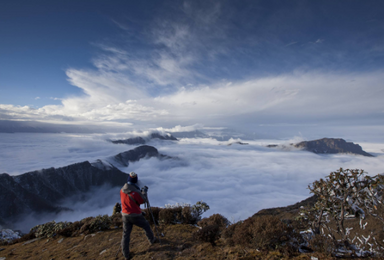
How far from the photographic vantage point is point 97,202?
6585 inches

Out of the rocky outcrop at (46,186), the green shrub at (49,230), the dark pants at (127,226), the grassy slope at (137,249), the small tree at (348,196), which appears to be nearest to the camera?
the small tree at (348,196)

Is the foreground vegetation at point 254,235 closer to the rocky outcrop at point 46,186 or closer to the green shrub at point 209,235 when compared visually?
the green shrub at point 209,235

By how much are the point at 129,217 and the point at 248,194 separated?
169m

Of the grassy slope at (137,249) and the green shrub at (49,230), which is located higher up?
the grassy slope at (137,249)

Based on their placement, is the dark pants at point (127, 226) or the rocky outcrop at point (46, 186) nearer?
the dark pants at point (127, 226)

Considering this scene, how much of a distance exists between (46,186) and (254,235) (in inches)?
8494

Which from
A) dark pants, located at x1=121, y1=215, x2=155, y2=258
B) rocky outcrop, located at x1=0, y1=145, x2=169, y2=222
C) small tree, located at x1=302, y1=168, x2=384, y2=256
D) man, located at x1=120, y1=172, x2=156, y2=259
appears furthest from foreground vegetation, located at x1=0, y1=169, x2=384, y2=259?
rocky outcrop, located at x1=0, y1=145, x2=169, y2=222

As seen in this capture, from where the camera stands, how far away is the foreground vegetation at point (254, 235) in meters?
4.32

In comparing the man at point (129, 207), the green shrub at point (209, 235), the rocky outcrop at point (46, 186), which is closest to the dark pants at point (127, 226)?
the man at point (129, 207)

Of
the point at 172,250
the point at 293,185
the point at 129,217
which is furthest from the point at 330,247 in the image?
the point at 293,185

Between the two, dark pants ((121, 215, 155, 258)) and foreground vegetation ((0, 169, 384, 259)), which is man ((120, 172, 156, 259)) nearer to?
dark pants ((121, 215, 155, 258))

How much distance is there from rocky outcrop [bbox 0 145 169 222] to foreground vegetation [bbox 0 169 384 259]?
186551mm

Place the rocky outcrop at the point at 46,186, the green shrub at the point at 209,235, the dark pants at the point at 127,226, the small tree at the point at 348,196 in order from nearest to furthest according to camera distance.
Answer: the small tree at the point at 348,196, the dark pants at the point at 127,226, the green shrub at the point at 209,235, the rocky outcrop at the point at 46,186

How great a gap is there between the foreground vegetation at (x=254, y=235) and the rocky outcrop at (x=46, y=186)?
186551mm
